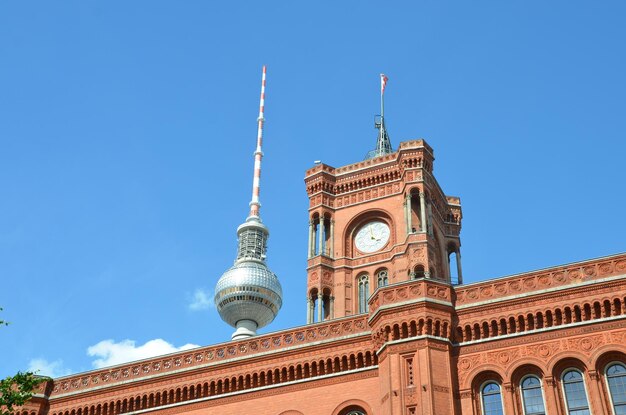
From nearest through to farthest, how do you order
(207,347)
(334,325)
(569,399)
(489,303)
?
(569,399) < (489,303) < (334,325) < (207,347)

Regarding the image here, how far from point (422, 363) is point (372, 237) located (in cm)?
3118

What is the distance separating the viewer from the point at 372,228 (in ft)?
205

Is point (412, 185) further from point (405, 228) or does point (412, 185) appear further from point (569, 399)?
point (569, 399)

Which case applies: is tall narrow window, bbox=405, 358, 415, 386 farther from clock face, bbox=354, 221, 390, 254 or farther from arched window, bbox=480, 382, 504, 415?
clock face, bbox=354, 221, 390, 254

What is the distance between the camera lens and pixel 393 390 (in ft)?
102

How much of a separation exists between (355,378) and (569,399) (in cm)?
873

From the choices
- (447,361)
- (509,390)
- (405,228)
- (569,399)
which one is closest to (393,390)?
(447,361)

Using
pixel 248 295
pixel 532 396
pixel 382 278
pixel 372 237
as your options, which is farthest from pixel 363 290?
pixel 532 396

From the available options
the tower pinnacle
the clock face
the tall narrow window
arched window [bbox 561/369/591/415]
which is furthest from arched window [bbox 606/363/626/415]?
the tower pinnacle

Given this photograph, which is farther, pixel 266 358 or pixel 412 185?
pixel 412 185

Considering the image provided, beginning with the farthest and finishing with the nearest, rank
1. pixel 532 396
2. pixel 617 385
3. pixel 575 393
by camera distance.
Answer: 1. pixel 532 396
2. pixel 575 393
3. pixel 617 385

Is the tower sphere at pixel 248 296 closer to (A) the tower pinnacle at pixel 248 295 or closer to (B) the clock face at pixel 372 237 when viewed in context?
(A) the tower pinnacle at pixel 248 295

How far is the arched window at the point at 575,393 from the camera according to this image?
29531mm

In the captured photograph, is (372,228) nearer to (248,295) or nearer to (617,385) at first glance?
(248,295)
